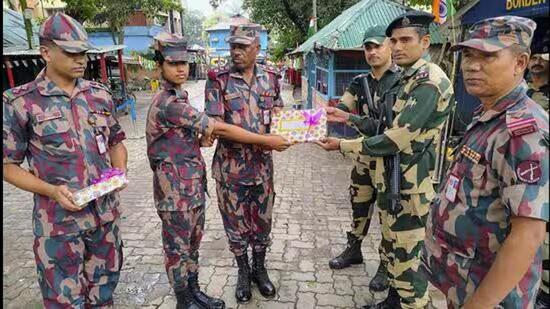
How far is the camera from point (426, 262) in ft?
6.43

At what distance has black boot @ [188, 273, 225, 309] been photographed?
9.83 ft

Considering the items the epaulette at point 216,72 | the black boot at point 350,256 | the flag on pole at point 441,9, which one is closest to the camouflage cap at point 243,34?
the epaulette at point 216,72

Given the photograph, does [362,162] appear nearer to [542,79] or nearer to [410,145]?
[410,145]

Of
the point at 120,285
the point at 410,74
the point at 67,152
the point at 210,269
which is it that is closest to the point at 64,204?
the point at 67,152

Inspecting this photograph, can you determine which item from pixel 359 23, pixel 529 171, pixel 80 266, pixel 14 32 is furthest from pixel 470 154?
pixel 14 32

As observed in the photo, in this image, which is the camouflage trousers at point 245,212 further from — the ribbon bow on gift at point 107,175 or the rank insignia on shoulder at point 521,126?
the rank insignia on shoulder at point 521,126

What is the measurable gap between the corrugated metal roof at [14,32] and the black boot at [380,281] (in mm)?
12455

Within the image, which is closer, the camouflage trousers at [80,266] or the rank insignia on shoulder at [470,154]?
the rank insignia on shoulder at [470,154]

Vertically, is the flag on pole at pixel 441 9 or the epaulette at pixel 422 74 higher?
the flag on pole at pixel 441 9

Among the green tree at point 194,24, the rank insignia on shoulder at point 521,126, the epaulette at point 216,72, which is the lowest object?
the rank insignia on shoulder at point 521,126

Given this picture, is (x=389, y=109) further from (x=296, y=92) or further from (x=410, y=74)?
(x=296, y=92)

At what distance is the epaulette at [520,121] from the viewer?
1.35 metres

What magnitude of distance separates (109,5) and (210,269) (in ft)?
64.7

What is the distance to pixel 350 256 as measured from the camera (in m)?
3.65
